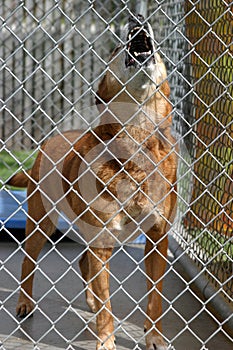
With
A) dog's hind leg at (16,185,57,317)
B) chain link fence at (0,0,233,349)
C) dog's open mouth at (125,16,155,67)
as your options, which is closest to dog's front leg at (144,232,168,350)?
chain link fence at (0,0,233,349)

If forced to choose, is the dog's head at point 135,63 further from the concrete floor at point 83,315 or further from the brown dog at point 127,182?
the concrete floor at point 83,315

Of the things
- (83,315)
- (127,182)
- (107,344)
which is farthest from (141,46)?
(83,315)

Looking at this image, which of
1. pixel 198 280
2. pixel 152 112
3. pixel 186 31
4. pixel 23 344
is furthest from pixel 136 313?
pixel 186 31

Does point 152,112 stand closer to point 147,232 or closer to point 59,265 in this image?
point 147,232

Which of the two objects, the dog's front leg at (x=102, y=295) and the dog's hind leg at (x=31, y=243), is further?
the dog's hind leg at (x=31, y=243)

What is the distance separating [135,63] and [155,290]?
1.16m

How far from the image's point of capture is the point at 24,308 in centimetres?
397

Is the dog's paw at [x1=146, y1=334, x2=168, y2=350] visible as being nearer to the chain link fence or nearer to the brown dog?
the brown dog

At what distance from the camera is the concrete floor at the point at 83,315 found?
333 cm

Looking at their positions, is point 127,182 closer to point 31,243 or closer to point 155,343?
point 155,343

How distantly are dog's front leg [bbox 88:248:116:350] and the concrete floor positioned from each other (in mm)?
76

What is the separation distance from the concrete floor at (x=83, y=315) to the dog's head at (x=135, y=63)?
841 mm

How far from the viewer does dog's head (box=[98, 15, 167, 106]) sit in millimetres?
3061

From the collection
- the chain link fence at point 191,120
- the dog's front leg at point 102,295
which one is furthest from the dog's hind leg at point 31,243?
the dog's front leg at point 102,295
